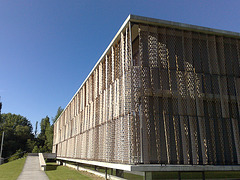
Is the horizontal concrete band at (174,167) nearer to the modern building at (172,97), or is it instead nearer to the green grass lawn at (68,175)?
the modern building at (172,97)

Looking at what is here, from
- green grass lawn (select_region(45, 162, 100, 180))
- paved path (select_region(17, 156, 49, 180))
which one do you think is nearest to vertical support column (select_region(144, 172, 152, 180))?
green grass lawn (select_region(45, 162, 100, 180))

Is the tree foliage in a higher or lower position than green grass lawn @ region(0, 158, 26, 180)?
higher

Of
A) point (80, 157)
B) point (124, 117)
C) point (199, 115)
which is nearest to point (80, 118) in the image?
point (80, 157)

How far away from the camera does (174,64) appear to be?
11164mm

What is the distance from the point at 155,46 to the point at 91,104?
8161 mm

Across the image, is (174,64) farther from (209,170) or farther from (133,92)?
(209,170)

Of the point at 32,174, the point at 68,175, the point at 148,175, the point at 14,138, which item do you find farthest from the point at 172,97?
the point at 14,138

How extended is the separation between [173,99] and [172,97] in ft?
0.35

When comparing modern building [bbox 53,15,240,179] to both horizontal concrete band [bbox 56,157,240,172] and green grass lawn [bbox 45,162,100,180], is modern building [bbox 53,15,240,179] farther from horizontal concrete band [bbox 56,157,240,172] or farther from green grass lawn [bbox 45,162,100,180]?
green grass lawn [bbox 45,162,100,180]

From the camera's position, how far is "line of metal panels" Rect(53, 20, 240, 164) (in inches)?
395

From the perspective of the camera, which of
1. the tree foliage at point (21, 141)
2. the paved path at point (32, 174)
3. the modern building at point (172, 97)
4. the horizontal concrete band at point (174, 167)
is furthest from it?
the tree foliage at point (21, 141)

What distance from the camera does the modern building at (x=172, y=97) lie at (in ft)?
32.8

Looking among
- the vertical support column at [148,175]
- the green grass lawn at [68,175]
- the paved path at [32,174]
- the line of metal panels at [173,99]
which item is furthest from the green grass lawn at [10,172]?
the vertical support column at [148,175]

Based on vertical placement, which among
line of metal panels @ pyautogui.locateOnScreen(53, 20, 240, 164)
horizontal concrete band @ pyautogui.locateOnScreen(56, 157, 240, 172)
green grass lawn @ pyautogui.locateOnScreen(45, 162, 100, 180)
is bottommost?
green grass lawn @ pyautogui.locateOnScreen(45, 162, 100, 180)
